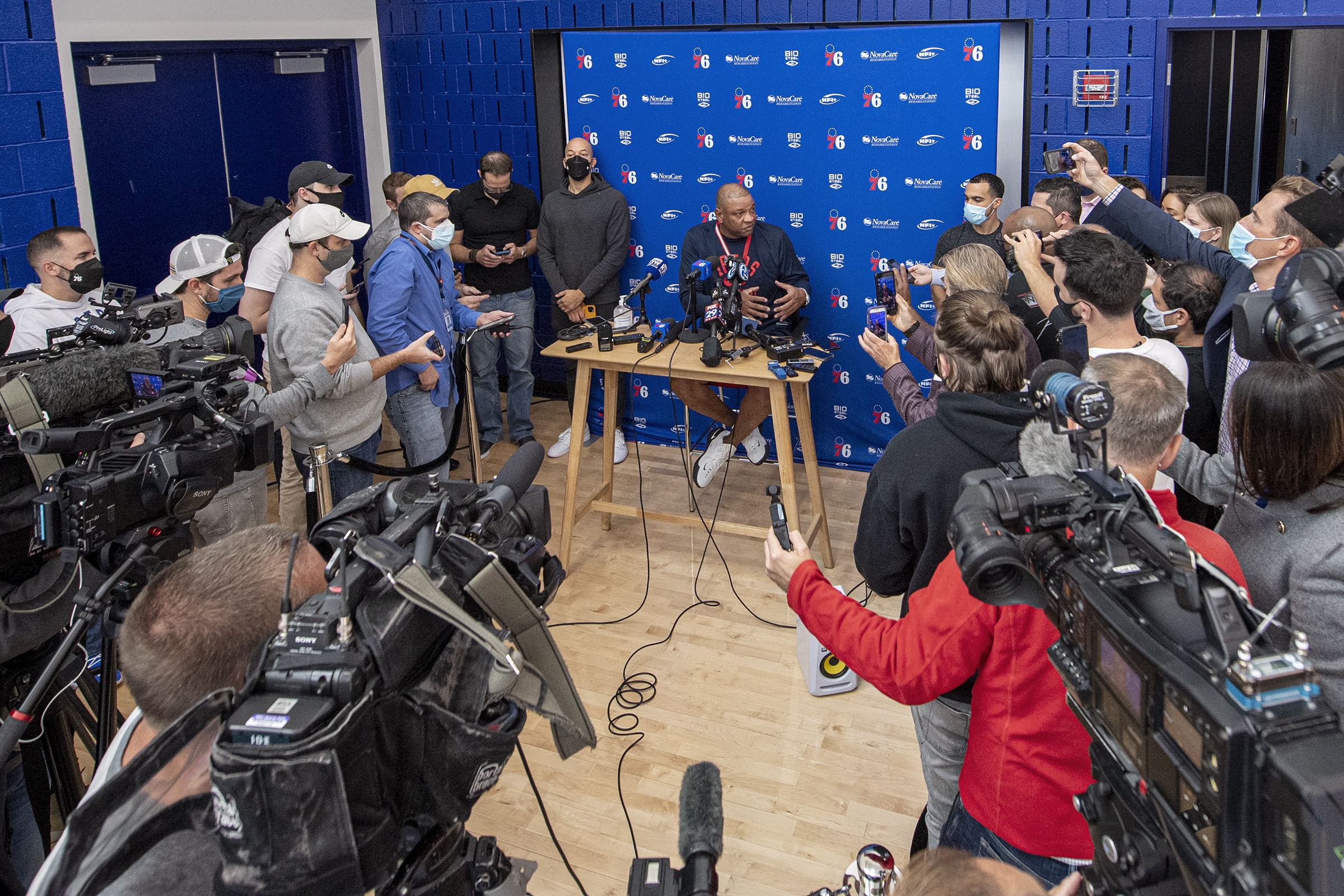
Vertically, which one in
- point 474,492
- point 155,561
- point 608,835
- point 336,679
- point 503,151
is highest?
point 503,151

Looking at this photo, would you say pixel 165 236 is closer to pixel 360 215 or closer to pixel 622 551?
pixel 360 215

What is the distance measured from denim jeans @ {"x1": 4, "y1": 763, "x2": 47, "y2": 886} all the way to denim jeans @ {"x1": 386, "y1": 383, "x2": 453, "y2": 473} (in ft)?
7.06

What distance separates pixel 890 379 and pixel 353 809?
244 cm

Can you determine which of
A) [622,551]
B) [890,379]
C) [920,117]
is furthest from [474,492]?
[920,117]

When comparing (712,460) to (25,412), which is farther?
(712,460)

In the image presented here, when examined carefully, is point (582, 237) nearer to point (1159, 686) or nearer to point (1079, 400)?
point (1079, 400)

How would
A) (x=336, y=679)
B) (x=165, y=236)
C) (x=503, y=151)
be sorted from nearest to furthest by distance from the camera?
(x=336, y=679), (x=165, y=236), (x=503, y=151)

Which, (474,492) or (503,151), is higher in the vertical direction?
(503,151)

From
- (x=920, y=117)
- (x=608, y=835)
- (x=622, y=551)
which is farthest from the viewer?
(x=920, y=117)

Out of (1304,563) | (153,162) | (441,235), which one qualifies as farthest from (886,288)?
(153,162)

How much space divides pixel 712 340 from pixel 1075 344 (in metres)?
1.84

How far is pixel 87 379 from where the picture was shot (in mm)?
2326

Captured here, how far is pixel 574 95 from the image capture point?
5844mm

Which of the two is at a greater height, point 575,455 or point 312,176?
point 312,176
